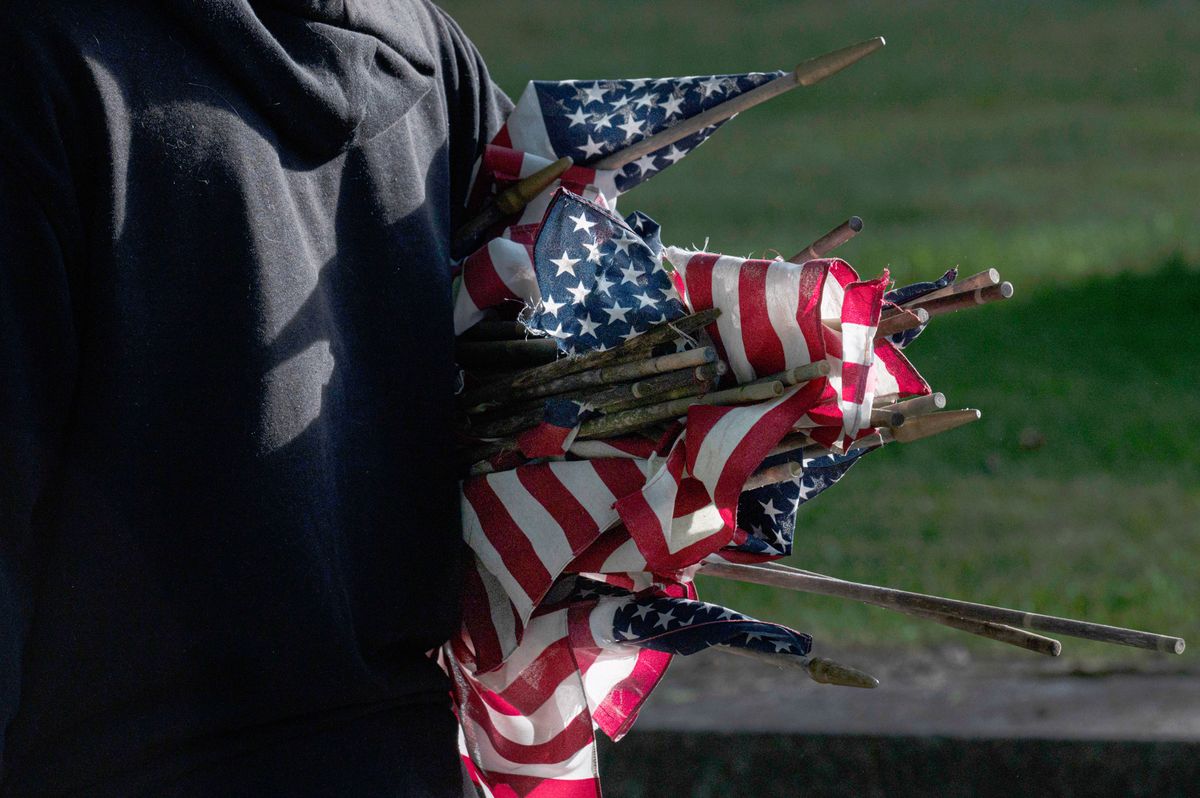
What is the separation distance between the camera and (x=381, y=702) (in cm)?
183

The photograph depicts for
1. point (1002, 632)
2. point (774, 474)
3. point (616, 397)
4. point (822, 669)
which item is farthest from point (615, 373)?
point (1002, 632)

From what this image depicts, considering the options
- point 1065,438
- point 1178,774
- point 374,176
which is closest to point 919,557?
point 1065,438

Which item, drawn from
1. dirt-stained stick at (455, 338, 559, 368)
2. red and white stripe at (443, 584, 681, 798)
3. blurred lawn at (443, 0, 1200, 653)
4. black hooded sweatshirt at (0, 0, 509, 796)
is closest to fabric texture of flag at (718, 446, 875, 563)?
red and white stripe at (443, 584, 681, 798)

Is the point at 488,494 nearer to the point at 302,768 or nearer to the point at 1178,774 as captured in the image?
the point at 302,768

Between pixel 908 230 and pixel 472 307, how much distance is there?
32.6 ft

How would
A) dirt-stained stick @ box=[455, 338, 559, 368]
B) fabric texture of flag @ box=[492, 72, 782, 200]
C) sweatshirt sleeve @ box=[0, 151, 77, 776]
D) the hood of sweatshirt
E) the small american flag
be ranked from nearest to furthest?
1. sweatshirt sleeve @ box=[0, 151, 77, 776]
2. the hood of sweatshirt
3. the small american flag
4. dirt-stained stick @ box=[455, 338, 559, 368]
5. fabric texture of flag @ box=[492, 72, 782, 200]

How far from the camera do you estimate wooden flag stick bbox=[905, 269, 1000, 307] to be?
1899mm

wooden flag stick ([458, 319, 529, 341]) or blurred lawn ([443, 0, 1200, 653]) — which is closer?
wooden flag stick ([458, 319, 529, 341])

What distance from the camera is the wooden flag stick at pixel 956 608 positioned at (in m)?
1.76

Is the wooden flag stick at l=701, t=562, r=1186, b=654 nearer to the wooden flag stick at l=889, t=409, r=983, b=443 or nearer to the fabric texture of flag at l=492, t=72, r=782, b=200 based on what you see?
the wooden flag stick at l=889, t=409, r=983, b=443

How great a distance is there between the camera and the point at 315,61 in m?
1.72

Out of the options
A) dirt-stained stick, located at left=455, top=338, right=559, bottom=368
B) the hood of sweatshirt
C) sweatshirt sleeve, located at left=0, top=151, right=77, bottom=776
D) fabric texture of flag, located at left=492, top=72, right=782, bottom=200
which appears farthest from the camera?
fabric texture of flag, located at left=492, top=72, right=782, bottom=200

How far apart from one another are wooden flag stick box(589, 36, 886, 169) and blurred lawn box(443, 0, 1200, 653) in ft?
9.16

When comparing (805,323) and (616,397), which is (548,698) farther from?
(805,323)
